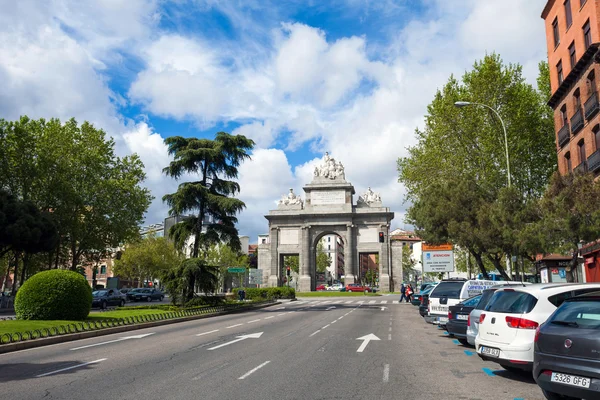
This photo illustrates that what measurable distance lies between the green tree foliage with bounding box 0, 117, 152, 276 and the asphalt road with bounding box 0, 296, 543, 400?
87.4 ft

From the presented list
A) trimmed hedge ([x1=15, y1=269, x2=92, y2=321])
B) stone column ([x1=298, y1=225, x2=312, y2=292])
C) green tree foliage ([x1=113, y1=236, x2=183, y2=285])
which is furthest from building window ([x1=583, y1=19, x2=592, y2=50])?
green tree foliage ([x1=113, y1=236, x2=183, y2=285])

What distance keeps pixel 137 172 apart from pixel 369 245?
122ft

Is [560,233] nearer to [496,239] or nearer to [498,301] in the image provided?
[496,239]

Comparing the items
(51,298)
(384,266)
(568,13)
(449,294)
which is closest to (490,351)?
(449,294)

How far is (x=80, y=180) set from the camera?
41.0m

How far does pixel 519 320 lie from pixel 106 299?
36137 millimetres

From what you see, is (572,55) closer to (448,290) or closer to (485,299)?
(448,290)

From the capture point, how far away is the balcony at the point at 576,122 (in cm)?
2599

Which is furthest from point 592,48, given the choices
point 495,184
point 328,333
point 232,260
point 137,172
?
point 232,260

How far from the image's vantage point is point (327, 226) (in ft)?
238

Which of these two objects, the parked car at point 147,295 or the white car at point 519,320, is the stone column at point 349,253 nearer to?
the parked car at point 147,295

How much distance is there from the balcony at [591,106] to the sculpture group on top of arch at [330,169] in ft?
157

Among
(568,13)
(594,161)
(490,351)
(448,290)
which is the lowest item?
(490,351)

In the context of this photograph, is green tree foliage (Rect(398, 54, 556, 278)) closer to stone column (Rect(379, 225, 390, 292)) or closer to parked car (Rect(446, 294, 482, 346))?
parked car (Rect(446, 294, 482, 346))
